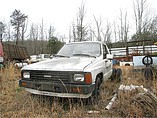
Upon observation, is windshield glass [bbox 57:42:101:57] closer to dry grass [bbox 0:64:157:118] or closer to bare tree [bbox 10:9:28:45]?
dry grass [bbox 0:64:157:118]

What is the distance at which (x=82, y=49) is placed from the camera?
511cm

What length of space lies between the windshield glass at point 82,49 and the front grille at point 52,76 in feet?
4.60

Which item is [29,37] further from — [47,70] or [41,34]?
[47,70]

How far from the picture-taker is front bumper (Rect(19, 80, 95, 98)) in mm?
3428

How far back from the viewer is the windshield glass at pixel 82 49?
4934mm

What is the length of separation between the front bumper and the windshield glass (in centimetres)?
150

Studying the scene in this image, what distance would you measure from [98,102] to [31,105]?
157 cm

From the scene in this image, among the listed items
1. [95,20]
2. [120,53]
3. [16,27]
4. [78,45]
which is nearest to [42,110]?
[78,45]

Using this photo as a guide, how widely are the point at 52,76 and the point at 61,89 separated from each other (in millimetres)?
353

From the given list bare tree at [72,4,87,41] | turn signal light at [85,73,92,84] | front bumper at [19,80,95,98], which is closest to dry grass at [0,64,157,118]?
front bumper at [19,80,95,98]

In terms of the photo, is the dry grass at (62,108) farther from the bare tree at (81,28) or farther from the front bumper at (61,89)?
the bare tree at (81,28)

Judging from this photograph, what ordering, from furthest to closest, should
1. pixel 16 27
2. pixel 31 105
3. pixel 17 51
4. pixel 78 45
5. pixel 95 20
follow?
pixel 16 27 < pixel 95 20 < pixel 17 51 < pixel 78 45 < pixel 31 105

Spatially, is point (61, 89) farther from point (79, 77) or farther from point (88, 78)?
point (88, 78)

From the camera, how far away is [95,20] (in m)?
32.1
